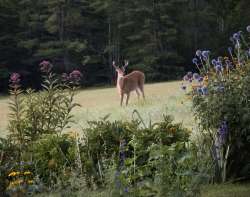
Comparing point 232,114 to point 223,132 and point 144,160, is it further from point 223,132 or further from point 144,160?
point 144,160

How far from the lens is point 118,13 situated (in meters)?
33.4

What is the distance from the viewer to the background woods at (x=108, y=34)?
31422mm

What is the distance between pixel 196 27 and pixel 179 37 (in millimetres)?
1230

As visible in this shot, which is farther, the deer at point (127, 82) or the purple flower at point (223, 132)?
the deer at point (127, 82)

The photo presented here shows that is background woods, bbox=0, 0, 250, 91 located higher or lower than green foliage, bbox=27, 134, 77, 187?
higher

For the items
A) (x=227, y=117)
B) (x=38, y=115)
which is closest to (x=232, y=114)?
(x=227, y=117)

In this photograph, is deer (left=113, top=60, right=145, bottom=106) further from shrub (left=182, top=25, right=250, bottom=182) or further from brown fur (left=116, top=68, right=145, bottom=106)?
shrub (left=182, top=25, right=250, bottom=182)

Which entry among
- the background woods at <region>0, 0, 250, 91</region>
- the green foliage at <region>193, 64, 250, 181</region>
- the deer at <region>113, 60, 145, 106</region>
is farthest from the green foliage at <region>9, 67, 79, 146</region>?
the background woods at <region>0, 0, 250, 91</region>

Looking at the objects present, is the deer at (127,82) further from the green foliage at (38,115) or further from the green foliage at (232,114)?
the green foliage at (232,114)

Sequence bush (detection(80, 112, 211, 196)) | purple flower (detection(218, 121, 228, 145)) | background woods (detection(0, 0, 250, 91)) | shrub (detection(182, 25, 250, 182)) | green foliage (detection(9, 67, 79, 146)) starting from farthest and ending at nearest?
background woods (detection(0, 0, 250, 91)) → green foliage (detection(9, 67, 79, 146)) → shrub (detection(182, 25, 250, 182)) → purple flower (detection(218, 121, 228, 145)) → bush (detection(80, 112, 211, 196))

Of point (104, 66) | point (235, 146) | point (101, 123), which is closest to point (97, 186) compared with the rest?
point (101, 123)

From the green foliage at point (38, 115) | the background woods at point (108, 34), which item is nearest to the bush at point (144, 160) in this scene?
the green foliage at point (38, 115)

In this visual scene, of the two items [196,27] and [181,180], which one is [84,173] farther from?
[196,27]

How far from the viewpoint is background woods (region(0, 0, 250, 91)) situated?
31422 millimetres
